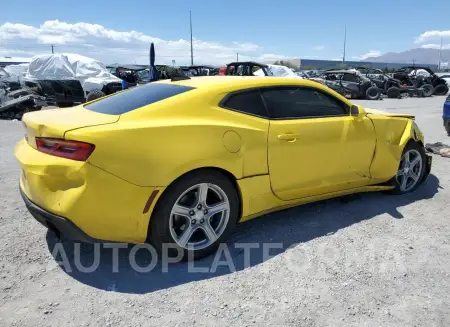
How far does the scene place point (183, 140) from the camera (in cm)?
279

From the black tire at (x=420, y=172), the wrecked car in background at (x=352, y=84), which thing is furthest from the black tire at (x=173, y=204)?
the wrecked car in background at (x=352, y=84)

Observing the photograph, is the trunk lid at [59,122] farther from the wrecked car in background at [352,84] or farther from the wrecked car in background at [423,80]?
the wrecked car in background at [423,80]

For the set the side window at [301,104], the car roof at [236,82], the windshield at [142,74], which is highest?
the windshield at [142,74]

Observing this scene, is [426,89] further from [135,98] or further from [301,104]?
[135,98]

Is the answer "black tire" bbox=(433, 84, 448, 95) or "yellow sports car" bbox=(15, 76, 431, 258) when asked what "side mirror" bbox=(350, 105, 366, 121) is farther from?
"black tire" bbox=(433, 84, 448, 95)

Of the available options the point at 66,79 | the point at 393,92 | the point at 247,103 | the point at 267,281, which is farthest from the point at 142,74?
the point at 267,281

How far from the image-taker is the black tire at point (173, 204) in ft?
9.12

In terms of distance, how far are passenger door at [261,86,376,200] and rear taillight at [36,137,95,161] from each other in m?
1.45

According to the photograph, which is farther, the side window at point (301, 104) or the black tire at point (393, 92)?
the black tire at point (393, 92)

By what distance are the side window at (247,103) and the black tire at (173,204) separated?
586 mm

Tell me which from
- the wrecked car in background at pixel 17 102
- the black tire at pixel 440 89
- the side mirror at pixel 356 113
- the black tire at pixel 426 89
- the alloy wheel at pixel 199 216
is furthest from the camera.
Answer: the black tire at pixel 440 89

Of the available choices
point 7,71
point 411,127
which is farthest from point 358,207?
point 7,71

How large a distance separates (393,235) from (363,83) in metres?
16.4

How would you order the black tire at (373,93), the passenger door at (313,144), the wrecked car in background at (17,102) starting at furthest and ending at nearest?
the black tire at (373,93) < the wrecked car in background at (17,102) < the passenger door at (313,144)
